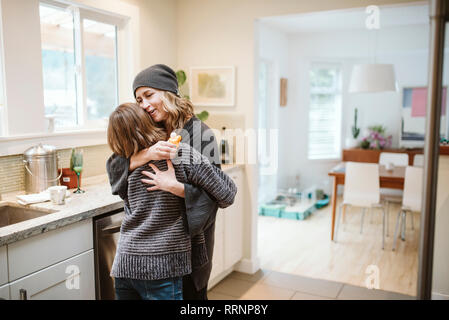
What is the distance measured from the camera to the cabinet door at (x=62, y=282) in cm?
176

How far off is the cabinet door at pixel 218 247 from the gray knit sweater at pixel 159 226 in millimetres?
1605

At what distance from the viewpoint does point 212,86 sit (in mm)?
3523

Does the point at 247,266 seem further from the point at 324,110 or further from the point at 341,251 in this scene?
the point at 324,110

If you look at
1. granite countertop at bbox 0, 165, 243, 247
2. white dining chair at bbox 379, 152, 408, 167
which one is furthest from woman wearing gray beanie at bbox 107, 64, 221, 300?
white dining chair at bbox 379, 152, 408, 167

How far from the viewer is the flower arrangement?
6371 mm

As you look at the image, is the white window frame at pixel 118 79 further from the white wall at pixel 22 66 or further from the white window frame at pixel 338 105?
the white window frame at pixel 338 105

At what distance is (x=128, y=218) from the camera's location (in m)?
1.47

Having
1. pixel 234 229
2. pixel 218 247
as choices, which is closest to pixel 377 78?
pixel 234 229

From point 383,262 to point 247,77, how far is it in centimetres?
222

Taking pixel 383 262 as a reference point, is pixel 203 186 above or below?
above

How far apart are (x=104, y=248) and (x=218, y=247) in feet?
3.78

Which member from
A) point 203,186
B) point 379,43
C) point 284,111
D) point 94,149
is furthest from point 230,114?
point 379,43

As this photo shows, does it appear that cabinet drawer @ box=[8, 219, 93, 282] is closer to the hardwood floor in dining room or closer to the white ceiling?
the hardwood floor in dining room
